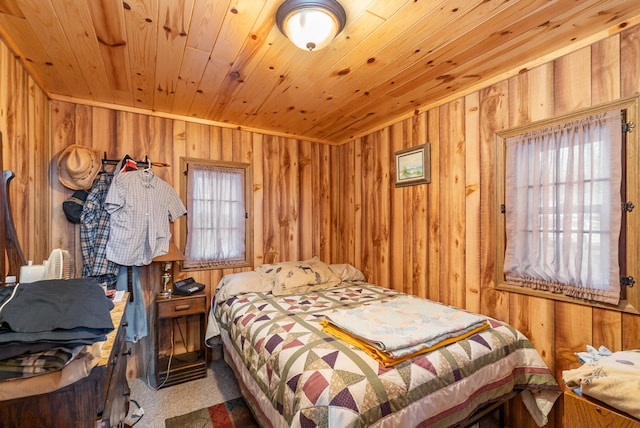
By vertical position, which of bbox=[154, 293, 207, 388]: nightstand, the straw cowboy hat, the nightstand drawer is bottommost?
bbox=[154, 293, 207, 388]: nightstand

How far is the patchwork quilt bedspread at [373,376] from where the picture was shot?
1.18m

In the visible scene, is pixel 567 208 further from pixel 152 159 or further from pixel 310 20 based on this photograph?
pixel 152 159

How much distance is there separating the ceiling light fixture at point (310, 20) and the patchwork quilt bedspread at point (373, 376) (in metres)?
1.57

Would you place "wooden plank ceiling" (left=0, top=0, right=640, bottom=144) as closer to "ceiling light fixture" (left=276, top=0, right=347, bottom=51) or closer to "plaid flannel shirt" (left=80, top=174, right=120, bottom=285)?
"ceiling light fixture" (left=276, top=0, right=347, bottom=51)

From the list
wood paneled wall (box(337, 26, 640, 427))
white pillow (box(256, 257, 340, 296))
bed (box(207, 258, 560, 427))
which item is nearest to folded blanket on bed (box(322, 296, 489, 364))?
bed (box(207, 258, 560, 427))

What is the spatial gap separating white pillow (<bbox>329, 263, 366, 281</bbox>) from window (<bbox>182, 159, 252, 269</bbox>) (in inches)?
38.4

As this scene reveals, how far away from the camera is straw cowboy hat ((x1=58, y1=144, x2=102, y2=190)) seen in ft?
7.29

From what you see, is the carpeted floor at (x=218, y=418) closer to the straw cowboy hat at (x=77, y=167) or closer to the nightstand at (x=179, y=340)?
the nightstand at (x=179, y=340)

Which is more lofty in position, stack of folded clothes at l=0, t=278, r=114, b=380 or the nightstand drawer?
stack of folded clothes at l=0, t=278, r=114, b=380

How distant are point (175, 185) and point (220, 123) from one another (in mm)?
780

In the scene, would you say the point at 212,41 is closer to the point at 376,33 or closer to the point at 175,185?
the point at 376,33

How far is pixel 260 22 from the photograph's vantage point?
1.47 m

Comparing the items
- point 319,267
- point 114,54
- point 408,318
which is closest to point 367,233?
point 319,267

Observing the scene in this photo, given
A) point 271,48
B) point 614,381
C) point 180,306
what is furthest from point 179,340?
point 614,381
